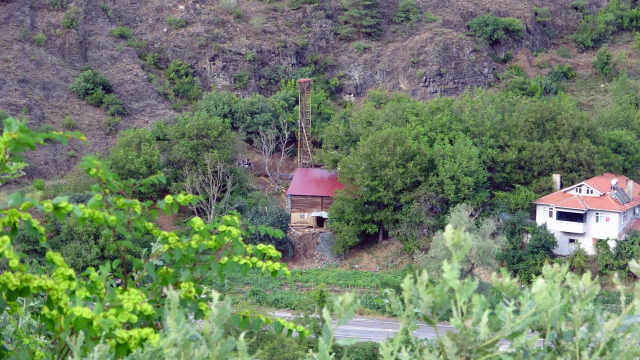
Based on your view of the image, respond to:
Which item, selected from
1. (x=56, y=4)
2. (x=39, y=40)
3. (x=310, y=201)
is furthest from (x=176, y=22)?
(x=310, y=201)

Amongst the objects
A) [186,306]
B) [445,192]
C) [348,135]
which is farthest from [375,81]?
[186,306]

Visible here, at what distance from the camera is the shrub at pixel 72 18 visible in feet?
144

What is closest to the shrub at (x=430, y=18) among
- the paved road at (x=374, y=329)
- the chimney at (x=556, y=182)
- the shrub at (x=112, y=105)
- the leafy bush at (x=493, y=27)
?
the leafy bush at (x=493, y=27)

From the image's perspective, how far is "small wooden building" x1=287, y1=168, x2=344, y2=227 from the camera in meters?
33.6

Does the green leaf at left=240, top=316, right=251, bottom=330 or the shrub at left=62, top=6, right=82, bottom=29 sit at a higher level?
the shrub at left=62, top=6, right=82, bottom=29

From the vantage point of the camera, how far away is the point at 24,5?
1743 inches

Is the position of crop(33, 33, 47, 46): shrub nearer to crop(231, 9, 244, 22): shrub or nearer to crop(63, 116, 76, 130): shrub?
crop(63, 116, 76, 130): shrub

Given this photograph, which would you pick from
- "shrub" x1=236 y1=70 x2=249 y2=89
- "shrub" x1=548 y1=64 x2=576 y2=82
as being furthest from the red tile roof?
"shrub" x1=236 y1=70 x2=249 y2=89

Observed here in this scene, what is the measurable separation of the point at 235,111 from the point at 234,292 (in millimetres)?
15413

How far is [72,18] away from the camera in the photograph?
44562 millimetres

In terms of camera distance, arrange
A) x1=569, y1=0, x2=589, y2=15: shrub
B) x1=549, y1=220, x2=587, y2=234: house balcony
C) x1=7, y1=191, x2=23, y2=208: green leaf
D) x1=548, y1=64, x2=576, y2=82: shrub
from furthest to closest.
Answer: x1=569, y1=0, x2=589, y2=15: shrub → x1=548, y1=64, x2=576, y2=82: shrub → x1=549, y1=220, x2=587, y2=234: house balcony → x1=7, y1=191, x2=23, y2=208: green leaf

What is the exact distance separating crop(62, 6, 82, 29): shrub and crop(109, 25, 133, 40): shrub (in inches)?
95.8

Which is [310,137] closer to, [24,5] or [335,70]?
[335,70]

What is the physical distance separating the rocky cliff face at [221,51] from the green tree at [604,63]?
540 centimetres
